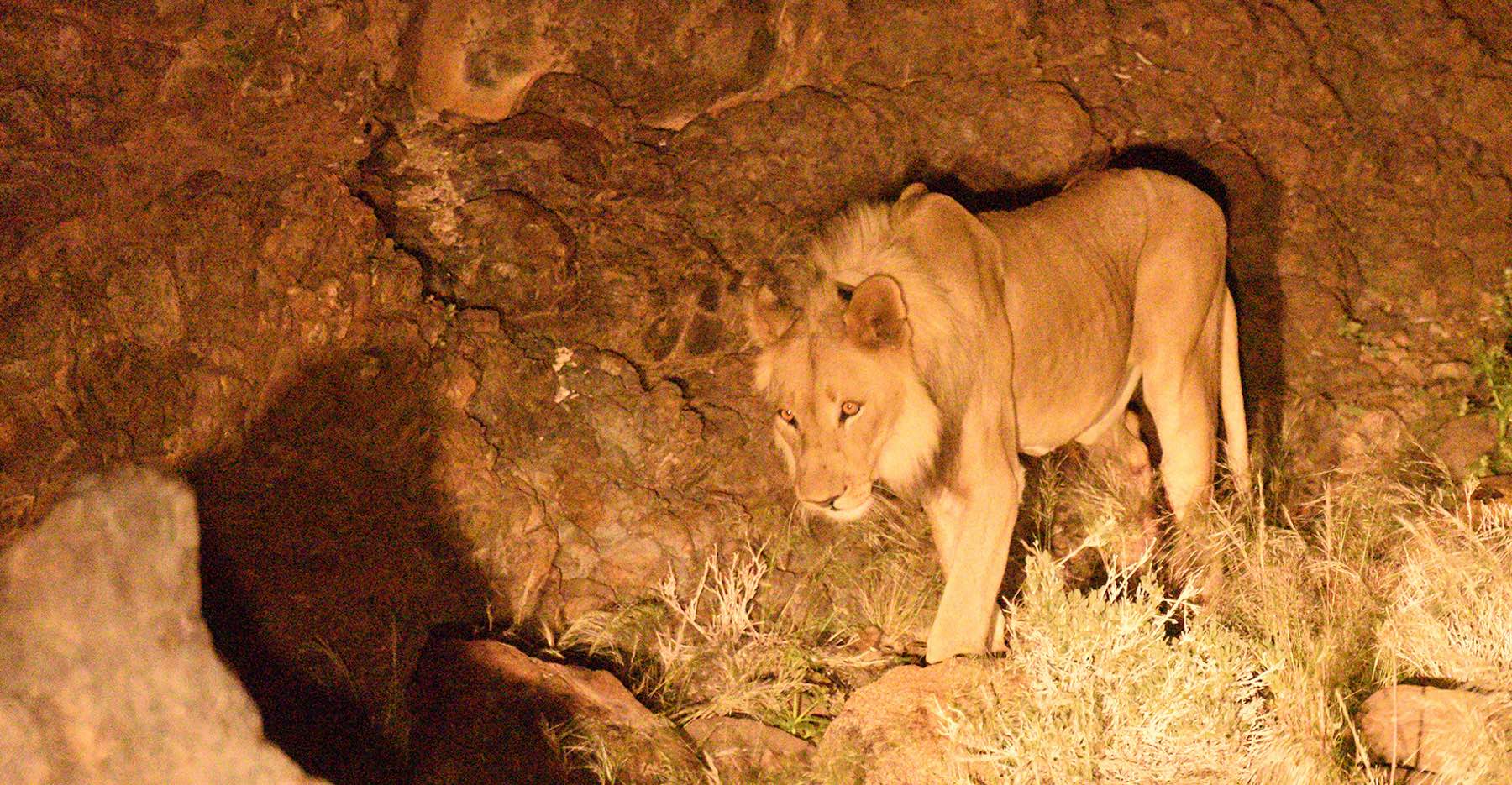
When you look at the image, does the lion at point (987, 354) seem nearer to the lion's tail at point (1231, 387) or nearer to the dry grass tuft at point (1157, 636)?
the lion's tail at point (1231, 387)

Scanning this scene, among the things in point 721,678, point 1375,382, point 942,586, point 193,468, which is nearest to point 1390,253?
point 1375,382

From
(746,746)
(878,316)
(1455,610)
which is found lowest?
(746,746)

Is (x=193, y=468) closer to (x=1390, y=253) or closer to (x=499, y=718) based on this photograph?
(x=499, y=718)

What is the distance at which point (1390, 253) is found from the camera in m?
6.24

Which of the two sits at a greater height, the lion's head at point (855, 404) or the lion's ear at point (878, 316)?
the lion's ear at point (878, 316)

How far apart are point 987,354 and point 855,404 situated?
24.5 inches

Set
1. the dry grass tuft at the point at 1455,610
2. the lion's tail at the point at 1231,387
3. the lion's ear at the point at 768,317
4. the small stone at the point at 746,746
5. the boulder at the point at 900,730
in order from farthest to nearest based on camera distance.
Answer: the lion's tail at the point at 1231,387 → the lion's ear at the point at 768,317 → the small stone at the point at 746,746 → the dry grass tuft at the point at 1455,610 → the boulder at the point at 900,730

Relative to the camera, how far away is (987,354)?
4199 mm

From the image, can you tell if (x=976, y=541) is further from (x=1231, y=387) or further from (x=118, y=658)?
(x=118, y=658)

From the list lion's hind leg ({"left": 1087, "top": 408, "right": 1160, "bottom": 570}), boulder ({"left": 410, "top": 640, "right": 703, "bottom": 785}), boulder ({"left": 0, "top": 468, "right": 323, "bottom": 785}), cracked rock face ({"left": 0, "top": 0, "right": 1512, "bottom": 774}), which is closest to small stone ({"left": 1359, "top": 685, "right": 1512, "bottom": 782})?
lion's hind leg ({"left": 1087, "top": 408, "right": 1160, "bottom": 570})

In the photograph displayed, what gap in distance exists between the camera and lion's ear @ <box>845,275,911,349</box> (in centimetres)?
377

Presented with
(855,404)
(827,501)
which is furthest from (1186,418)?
(827,501)

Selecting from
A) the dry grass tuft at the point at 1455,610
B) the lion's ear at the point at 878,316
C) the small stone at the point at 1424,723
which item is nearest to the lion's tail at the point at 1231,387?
the dry grass tuft at the point at 1455,610

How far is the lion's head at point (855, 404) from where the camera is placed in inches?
150
